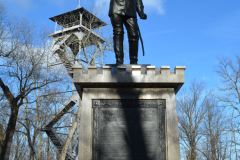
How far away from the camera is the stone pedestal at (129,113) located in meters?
5.93

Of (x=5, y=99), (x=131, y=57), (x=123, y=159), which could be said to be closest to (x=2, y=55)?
(x=5, y=99)

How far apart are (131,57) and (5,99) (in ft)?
52.0

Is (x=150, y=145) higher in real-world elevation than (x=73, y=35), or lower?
lower

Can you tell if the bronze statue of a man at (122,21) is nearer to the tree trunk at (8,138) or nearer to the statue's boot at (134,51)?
the statue's boot at (134,51)

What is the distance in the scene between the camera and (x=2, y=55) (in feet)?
64.8

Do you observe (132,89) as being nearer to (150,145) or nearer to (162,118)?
(162,118)

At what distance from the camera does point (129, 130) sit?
6.05m

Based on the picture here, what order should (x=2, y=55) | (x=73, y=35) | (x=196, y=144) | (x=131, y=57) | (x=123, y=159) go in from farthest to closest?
(x=196, y=144), (x=73, y=35), (x=2, y=55), (x=131, y=57), (x=123, y=159)

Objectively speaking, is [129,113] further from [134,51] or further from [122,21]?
[122,21]

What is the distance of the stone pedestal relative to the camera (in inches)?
233

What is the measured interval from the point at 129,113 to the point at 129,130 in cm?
41

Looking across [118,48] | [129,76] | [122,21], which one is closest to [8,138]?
[118,48]

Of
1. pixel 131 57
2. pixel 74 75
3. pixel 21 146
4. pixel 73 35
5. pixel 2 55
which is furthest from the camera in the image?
pixel 21 146

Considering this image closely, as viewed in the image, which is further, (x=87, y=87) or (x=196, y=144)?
(x=196, y=144)
